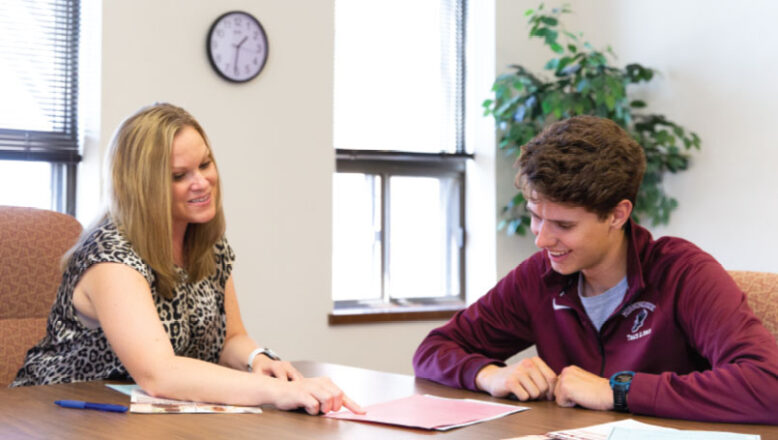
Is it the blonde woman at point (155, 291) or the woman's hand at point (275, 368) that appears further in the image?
the woman's hand at point (275, 368)

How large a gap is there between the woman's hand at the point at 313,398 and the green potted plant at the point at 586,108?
2651mm

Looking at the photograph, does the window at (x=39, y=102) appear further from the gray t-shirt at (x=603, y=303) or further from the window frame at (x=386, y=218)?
the gray t-shirt at (x=603, y=303)

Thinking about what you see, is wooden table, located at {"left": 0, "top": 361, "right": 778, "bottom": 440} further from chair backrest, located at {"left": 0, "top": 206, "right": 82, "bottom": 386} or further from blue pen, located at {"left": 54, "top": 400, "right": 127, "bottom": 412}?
chair backrest, located at {"left": 0, "top": 206, "right": 82, "bottom": 386}

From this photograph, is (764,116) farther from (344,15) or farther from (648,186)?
(344,15)

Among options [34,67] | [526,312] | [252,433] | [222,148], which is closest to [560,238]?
[526,312]

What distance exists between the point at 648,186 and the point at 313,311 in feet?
5.38

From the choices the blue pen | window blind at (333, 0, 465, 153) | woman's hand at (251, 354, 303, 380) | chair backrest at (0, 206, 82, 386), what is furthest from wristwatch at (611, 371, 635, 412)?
window blind at (333, 0, 465, 153)

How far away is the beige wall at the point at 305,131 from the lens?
3.38 meters

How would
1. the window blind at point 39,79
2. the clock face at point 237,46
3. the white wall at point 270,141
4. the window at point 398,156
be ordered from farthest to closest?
the window at point 398,156 → the clock face at point 237,46 → the white wall at point 270,141 → the window blind at point 39,79

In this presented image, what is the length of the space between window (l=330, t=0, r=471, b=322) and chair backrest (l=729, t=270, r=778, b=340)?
2.31 metres

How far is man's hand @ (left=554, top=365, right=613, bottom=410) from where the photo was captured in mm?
1495

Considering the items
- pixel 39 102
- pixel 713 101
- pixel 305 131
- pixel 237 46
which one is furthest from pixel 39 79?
pixel 713 101

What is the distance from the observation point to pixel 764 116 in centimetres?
371

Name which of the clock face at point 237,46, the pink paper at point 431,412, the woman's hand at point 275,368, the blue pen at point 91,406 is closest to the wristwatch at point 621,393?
the pink paper at point 431,412
